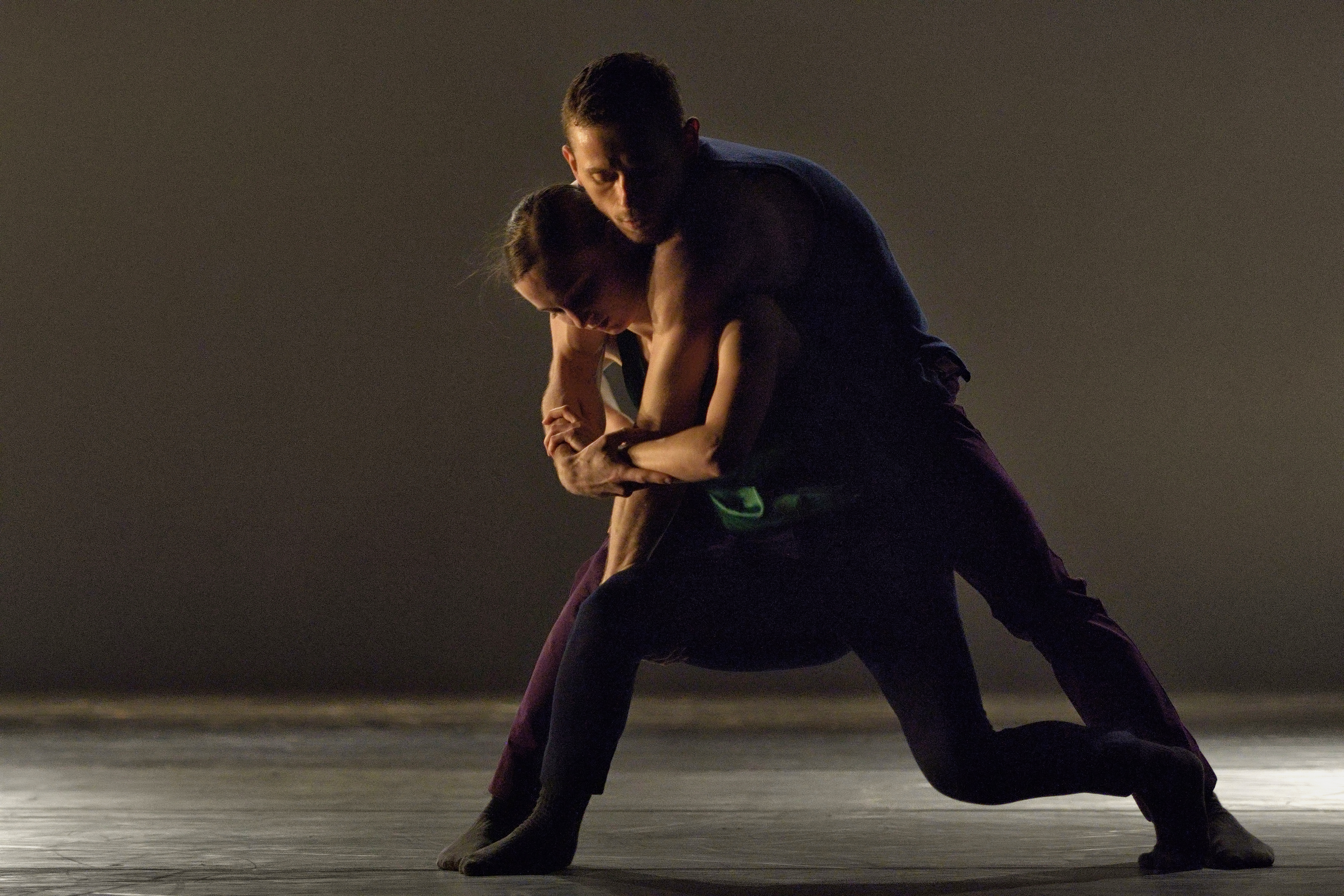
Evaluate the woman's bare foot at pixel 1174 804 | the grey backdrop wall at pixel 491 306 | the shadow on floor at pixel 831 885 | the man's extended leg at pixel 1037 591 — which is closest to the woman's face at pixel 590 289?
the man's extended leg at pixel 1037 591

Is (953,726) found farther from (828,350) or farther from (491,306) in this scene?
(491,306)

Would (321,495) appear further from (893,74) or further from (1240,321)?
(1240,321)

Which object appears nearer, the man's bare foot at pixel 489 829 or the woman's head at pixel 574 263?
the woman's head at pixel 574 263

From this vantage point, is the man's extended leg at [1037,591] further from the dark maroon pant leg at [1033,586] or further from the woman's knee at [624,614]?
the woman's knee at [624,614]

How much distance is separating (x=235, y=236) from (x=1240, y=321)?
2747 millimetres

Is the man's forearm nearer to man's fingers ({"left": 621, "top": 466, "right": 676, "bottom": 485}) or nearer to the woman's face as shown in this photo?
man's fingers ({"left": 621, "top": 466, "right": 676, "bottom": 485})

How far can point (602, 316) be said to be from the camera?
1903mm

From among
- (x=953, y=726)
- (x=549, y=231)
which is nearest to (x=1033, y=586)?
(x=953, y=726)

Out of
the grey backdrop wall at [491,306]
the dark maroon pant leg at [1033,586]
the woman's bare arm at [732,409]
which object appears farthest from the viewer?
the grey backdrop wall at [491,306]

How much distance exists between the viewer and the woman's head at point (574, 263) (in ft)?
6.11

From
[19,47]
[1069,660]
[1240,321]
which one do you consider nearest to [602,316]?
[1069,660]

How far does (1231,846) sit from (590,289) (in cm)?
104

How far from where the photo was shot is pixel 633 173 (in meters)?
1.79

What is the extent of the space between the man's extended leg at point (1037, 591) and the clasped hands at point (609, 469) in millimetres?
353
